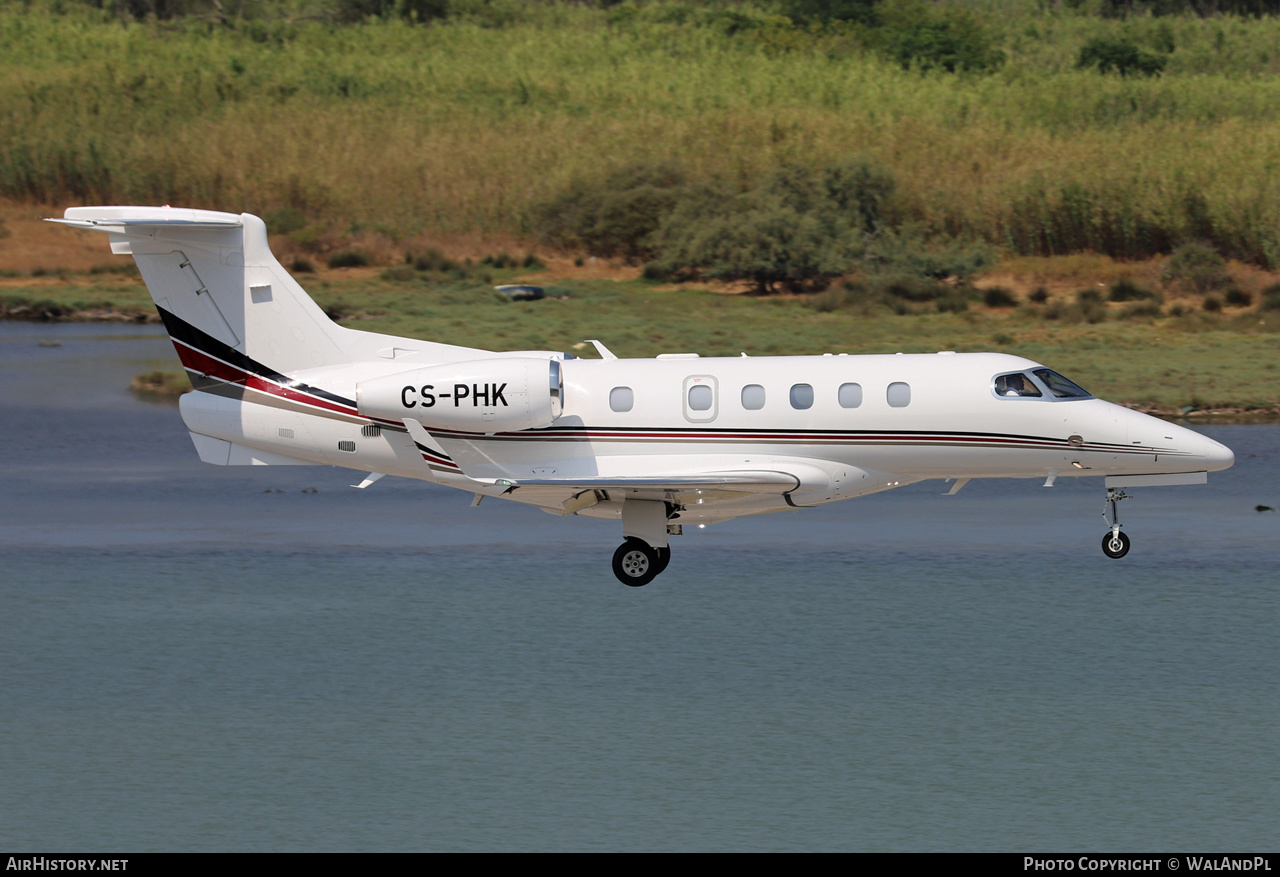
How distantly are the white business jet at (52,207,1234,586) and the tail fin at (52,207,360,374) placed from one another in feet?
0.08

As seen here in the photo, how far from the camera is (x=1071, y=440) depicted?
21.3 metres

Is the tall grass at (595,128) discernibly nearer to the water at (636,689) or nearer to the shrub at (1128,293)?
the shrub at (1128,293)

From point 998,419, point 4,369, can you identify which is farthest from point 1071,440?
point 4,369

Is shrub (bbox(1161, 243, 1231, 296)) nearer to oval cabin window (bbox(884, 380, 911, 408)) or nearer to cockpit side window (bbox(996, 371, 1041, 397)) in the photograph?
cockpit side window (bbox(996, 371, 1041, 397))

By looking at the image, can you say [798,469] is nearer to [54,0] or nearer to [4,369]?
[4,369]

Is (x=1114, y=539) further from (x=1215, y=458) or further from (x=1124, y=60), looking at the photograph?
(x=1124, y=60)

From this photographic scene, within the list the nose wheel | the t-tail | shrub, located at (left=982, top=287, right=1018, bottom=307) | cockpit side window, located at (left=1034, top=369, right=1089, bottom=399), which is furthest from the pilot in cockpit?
shrub, located at (left=982, top=287, right=1018, bottom=307)

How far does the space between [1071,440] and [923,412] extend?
1.99 m

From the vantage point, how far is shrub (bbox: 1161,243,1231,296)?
167ft

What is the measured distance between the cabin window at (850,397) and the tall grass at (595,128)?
119 ft

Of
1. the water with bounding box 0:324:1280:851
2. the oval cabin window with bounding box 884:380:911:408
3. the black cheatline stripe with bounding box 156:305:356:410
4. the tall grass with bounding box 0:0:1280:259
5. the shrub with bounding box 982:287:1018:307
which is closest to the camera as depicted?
the water with bounding box 0:324:1280:851

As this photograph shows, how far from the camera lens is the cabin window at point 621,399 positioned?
21234 mm

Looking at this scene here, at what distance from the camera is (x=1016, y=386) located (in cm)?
2131
